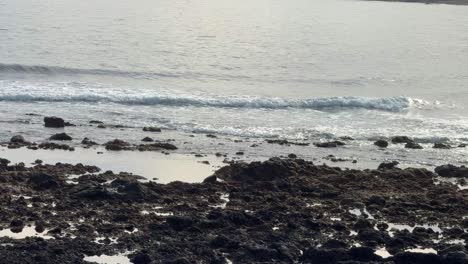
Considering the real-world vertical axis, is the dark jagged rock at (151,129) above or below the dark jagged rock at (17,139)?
below

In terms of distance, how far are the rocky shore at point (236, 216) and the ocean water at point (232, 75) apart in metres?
4.13

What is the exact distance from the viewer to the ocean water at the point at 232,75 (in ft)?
81.1

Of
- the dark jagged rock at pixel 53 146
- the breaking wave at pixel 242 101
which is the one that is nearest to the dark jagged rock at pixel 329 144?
the dark jagged rock at pixel 53 146

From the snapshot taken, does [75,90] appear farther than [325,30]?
No

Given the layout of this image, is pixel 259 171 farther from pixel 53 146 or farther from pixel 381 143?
pixel 381 143

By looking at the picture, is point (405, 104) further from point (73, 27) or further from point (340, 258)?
point (73, 27)

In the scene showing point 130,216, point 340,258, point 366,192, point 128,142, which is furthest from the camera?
point 128,142

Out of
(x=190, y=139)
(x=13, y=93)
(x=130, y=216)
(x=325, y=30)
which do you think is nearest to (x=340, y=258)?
(x=130, y=216)

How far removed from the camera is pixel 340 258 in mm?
11805

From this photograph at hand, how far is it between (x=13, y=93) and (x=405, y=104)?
548 inches

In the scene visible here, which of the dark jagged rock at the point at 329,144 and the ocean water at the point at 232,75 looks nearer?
the dark jagged rock at the point at 329,144

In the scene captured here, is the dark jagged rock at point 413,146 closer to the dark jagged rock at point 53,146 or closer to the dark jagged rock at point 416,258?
the dark jagged rock at point 53,146

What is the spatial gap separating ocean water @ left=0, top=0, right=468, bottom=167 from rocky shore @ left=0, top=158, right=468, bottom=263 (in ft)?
13.5

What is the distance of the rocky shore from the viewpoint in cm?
1181
